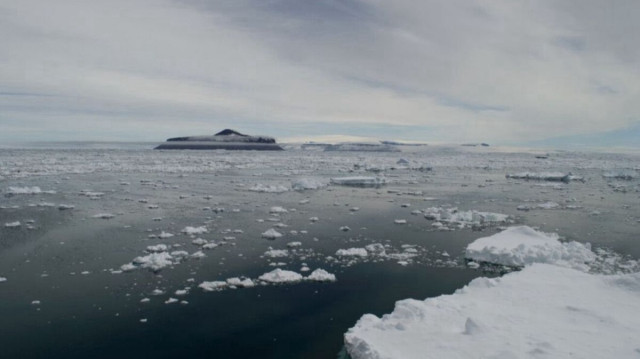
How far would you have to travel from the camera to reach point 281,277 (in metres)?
8.70

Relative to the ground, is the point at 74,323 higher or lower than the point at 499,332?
lower

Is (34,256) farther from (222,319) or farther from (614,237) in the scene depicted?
(614,237)

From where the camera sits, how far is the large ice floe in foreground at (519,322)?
5389 millimetres


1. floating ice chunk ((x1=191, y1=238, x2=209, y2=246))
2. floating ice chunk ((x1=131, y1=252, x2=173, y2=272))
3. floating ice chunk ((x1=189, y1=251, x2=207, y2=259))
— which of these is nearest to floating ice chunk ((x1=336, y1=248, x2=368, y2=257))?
floating ice chunk ((x1=189, y1=251, x2=207, y2=259))

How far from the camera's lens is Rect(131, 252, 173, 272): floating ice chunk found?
9.25 metres

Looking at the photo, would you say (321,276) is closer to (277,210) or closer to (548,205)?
(277,210)

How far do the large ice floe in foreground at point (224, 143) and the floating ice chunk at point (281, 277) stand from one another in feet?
248

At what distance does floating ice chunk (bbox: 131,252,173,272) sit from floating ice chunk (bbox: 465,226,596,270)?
661cm

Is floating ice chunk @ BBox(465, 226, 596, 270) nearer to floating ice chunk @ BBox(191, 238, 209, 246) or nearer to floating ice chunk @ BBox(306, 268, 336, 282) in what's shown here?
floating ice chunk @ BBox(306, 268, 336, 282)

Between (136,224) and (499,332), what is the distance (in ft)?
34.6

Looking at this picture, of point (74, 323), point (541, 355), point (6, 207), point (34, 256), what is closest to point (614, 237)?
point (541, 355)

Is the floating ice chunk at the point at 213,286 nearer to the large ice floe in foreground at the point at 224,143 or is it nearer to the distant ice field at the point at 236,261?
the distant ice field at the point at 236,261

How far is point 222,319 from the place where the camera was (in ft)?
23.1

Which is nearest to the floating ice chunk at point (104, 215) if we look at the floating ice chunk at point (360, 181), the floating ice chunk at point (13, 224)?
the floating ice chunk at point (13, 224)
